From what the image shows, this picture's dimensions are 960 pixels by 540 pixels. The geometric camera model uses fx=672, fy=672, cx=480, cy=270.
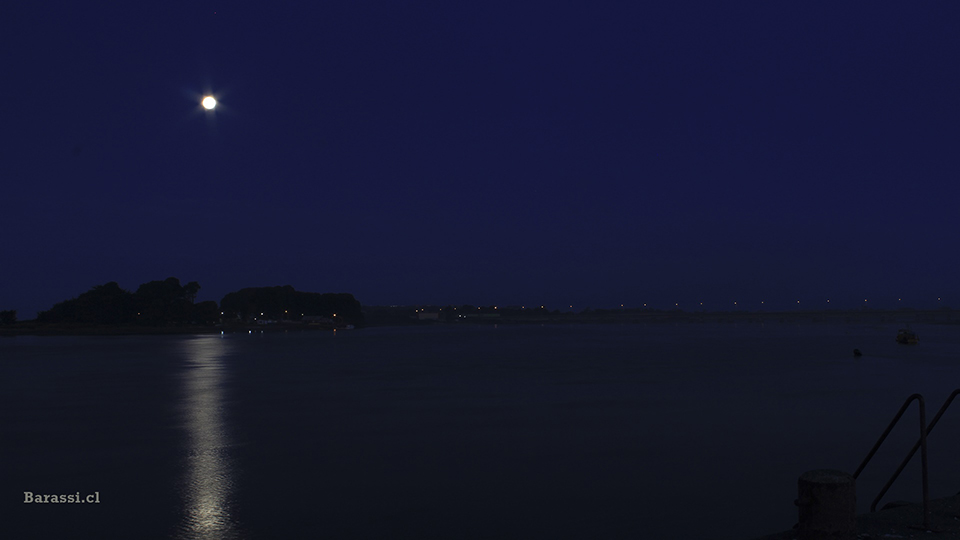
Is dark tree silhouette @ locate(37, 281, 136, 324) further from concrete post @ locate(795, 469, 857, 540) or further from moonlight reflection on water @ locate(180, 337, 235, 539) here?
concrete post @ locate(795, 469, 857, 540)

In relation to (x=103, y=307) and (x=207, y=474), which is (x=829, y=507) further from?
(x=103, y=307)

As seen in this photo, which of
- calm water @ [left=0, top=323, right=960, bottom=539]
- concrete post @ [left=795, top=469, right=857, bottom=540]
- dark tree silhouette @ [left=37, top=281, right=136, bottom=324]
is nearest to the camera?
concrete post @ [left=795, top=469, right=857, bottom=540]

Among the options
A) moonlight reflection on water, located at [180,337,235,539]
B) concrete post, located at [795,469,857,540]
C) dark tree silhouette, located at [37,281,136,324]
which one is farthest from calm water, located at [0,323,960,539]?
dark tree silhouette, located at [37,281,136,324]

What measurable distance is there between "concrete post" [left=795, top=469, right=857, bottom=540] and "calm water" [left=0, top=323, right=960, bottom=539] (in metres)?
5.34

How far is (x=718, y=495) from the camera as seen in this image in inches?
604

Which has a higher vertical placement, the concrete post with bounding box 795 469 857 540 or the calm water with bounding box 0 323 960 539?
the concrete post with bounding box 795 469 857 540

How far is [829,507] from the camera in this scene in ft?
25.2

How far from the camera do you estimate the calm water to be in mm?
13500

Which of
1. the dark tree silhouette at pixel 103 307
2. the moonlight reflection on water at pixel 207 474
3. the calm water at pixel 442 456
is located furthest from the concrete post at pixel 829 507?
the dark tree silhouette at pixel 103 307

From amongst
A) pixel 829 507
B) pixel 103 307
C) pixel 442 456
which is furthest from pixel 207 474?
pixel 103 307

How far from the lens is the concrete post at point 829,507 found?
761 centimetres

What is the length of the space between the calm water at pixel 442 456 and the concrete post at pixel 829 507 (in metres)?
5.34

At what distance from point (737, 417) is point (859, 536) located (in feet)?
65.5

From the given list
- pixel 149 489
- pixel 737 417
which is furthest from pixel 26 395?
pixel 737 417
